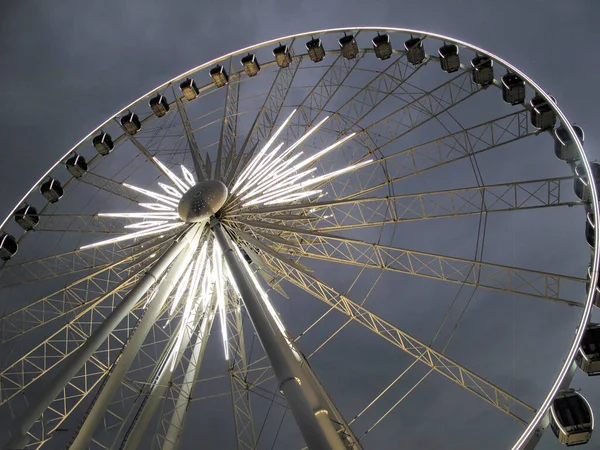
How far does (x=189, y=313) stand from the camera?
51.0 feet

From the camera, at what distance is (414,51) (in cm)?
2006

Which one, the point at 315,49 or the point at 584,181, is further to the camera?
the point at 315,49

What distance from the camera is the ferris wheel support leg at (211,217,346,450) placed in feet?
24.1

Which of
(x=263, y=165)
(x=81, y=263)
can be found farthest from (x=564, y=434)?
(x=81, y=263)

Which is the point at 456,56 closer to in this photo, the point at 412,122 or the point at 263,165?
the point at 412,122

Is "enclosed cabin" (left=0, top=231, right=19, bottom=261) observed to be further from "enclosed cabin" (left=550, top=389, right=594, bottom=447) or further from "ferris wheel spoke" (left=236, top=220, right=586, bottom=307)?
"enclosed cabin" (left=550, top=389, right=594, bottom=447)

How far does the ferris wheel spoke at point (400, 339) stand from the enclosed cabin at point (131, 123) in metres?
9.45

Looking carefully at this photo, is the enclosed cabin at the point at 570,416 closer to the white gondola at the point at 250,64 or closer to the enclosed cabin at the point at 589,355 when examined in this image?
the enclosed cabin at the point at 589,355

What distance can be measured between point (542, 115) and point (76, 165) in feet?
60.0

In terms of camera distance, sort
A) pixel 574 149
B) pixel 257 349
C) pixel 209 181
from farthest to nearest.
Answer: pixel 257 349
pixel 209 181
pixel 574 149

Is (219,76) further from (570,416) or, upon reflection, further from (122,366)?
(570,416)

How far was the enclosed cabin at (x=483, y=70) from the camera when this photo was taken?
18.2 metres

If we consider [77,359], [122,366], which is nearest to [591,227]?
[122,366]

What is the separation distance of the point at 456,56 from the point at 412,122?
356 cm
